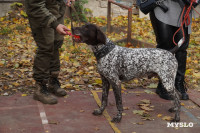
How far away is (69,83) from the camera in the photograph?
5.82 metres

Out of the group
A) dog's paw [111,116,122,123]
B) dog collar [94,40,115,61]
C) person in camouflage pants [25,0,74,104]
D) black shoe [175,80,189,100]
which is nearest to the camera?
dog collar [94,40,115,61]

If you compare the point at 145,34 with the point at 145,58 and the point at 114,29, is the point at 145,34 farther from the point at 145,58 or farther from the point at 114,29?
the point at 145,58

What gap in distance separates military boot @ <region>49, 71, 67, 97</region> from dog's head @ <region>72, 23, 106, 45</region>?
1351 mm

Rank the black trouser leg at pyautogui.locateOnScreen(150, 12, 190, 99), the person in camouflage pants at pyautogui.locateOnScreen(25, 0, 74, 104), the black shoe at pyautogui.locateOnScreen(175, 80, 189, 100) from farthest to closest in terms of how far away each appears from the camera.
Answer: the black shoe at pyautogui.locateOnScreen(175, 80, 189, 100), the black trouser leg at pyautogui.locateOnScreen(150, 12, 190, 99), the person in camouflage pants at pyautogui.locateOnScreen(25, 0, 74, 104)

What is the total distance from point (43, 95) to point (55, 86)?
1.30 feet

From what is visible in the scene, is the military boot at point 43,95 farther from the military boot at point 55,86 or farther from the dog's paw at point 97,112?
the dog's paw at point 97,112

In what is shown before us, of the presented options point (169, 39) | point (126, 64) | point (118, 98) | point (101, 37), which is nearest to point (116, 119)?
point (118, 98)

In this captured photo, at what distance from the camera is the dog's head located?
153 inches

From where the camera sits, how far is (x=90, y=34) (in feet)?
12.8

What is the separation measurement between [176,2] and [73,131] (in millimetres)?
2502

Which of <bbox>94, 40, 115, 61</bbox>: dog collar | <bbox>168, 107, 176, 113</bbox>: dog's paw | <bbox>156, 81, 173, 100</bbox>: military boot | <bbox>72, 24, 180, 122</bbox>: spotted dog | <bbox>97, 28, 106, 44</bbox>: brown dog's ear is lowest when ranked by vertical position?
<bbox>168, 107, 176, 113</bbox>: dog's paw

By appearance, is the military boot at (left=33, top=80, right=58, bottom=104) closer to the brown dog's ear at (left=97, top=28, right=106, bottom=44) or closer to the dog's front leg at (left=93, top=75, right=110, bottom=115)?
the dog's front leg at (left=93, top=75, right=110, bottom=115)

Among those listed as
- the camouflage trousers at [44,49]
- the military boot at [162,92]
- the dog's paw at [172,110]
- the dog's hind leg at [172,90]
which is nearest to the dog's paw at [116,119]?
Answer: the dog's hind leg at [172,90]

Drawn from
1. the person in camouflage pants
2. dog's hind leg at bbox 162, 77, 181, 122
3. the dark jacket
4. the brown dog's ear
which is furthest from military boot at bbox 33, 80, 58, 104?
dog's hind leg at bbox 162, 77, 181, 122
